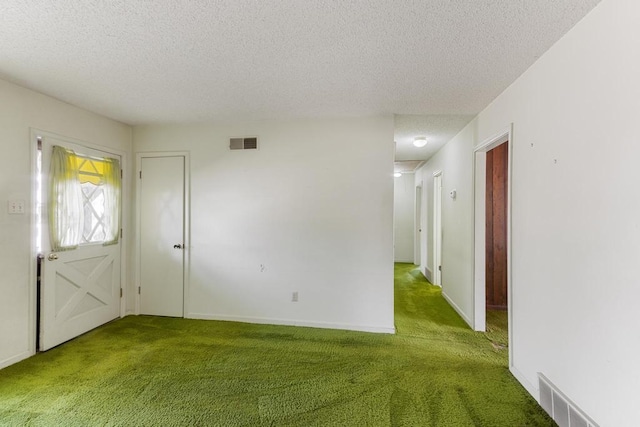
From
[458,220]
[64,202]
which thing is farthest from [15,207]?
[458,220]

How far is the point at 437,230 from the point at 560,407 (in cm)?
378

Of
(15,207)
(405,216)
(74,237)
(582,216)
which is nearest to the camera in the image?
(582,216)

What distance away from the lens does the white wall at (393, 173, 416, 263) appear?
805 cm

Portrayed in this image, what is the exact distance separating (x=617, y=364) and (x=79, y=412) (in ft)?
10.6

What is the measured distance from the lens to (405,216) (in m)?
8.12

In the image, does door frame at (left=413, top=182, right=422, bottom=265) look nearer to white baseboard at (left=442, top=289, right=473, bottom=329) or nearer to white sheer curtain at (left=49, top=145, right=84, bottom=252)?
white baseboard at (left=442, top=289, right=473, bottom=329)

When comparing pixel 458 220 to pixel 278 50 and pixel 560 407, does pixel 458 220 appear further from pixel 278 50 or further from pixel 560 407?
pixel 278 50

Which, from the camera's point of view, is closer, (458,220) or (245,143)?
(245,143)

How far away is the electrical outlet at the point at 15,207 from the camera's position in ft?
8.36

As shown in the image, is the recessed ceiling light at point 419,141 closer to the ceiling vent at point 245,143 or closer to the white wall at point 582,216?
the white wall at point 582,216

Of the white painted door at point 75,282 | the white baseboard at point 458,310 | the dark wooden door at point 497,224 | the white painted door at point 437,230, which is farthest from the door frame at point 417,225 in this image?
the white painted door at point 75,282

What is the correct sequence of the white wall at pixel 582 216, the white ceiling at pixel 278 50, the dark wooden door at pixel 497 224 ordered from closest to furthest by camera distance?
the white wall at pixel 582 216 → the white ceiling at pixel 278 50 → the dark wooden door at pixel 497 224

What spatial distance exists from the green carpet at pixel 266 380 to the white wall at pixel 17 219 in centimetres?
28

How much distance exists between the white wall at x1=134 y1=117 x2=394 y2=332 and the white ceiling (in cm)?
57
